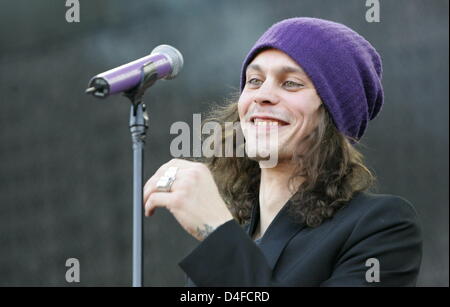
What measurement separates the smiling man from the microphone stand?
0.10m

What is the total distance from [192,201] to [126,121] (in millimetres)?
3003

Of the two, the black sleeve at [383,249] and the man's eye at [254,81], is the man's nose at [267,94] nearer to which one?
the man's eye at [254,81]

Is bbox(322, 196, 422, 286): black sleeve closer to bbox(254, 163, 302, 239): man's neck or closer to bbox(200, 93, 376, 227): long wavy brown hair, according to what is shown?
bbox(200, 93, 376, 227): long wavy brown hair

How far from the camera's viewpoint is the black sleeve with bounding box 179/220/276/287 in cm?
155

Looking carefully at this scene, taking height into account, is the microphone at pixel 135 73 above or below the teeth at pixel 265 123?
above

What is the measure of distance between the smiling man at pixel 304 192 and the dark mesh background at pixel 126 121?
2360 millimetres

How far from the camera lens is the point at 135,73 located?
1516mm

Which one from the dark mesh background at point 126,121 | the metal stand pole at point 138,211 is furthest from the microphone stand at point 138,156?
the dark mesh background at point 126,121

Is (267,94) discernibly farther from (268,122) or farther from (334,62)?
(334,62)

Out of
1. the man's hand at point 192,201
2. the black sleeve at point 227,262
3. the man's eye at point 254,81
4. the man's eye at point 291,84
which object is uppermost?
the man's eye at point 254,81

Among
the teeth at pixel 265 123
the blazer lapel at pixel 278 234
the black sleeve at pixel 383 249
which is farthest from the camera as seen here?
the teeth at pixel 265 123

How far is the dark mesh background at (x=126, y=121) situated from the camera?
4.51 metres

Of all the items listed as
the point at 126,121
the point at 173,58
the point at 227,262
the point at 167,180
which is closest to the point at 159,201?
the point at 167,180

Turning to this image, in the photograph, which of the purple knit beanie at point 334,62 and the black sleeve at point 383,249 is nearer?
the black sleeve at point 383,249
